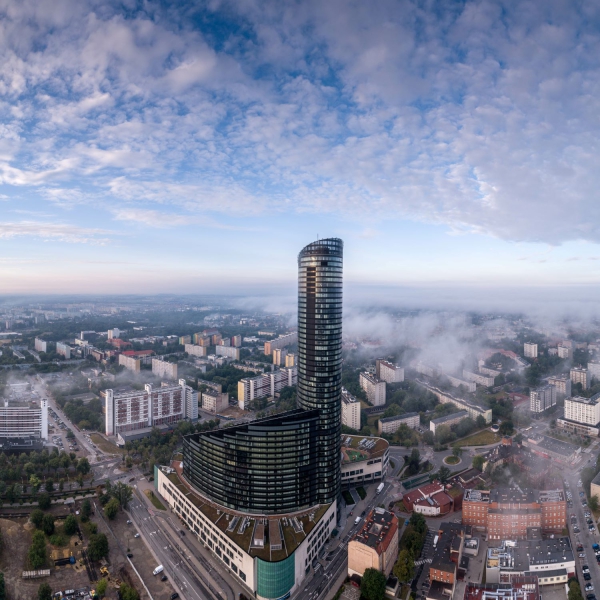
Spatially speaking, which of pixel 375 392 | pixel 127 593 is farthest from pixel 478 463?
pixel 127 593

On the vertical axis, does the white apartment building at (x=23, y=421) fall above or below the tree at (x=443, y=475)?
above

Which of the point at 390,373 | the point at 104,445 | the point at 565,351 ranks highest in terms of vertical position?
the point at 565,351

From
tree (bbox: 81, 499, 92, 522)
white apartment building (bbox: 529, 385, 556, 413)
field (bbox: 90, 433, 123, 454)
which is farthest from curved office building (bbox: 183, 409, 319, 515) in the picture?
white apartment building (bbox: 529, 385, 556, 413)

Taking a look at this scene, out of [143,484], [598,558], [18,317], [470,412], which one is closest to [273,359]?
[470,412]

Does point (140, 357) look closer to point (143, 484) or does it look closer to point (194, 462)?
point (143, 484)

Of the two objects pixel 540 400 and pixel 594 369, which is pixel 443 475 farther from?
pixel 594 369

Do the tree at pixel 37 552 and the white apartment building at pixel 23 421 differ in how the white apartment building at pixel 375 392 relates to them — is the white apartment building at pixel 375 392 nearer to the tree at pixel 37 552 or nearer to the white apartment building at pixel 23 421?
the white apartment building at pixel 23 421

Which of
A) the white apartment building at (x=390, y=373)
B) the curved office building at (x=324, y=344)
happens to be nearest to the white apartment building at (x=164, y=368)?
the white apartment building at (x=390, y=373)
